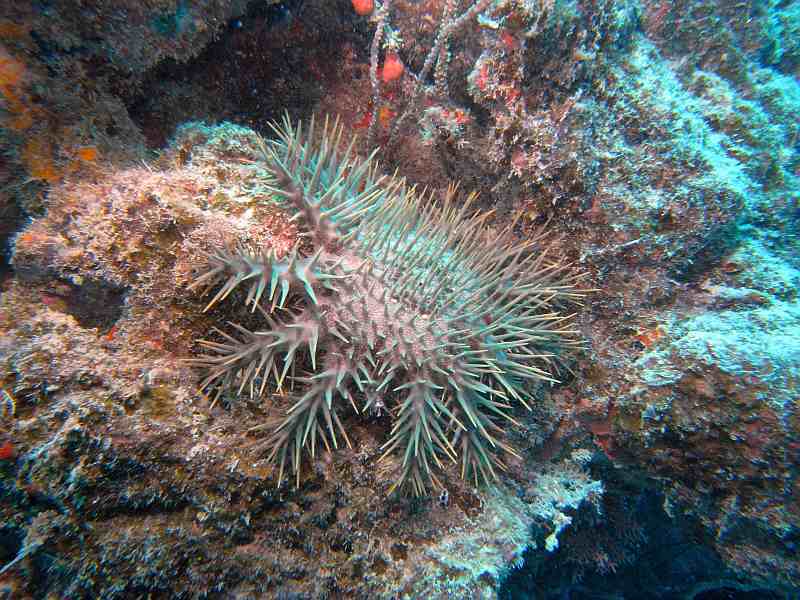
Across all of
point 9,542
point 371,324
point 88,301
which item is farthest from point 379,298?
point 9,542

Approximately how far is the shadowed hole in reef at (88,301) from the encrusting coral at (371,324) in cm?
53

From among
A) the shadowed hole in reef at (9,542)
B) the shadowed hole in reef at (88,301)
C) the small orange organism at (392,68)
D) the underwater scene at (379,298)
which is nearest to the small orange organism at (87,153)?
the underwater scene at (379,298)

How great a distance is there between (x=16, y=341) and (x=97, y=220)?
0.79 metres

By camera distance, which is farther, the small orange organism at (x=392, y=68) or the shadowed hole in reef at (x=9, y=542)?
the small orange organism at (x=392, y=68)

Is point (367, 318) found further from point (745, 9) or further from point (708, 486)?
point (745, 9)

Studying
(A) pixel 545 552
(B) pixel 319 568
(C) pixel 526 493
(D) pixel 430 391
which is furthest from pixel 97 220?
(A) pixel 545 552

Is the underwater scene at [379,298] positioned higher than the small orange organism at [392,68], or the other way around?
the small orange organism at [392,68]

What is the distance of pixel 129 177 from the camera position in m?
2.60

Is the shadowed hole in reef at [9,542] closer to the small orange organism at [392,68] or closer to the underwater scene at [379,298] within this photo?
the underwater scene at [379,298]

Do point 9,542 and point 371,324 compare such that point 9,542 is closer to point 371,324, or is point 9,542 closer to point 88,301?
point 88,301

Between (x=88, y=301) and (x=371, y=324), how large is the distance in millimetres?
1696

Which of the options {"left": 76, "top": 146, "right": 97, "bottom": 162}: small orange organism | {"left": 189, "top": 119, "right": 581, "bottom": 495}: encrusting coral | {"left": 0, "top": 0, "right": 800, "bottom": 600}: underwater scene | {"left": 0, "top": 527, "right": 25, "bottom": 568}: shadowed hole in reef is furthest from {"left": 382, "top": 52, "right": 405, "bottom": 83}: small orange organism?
{"left": 0, "top": 527, "right": 25, "bottom": 568}: shadowed hole in reef

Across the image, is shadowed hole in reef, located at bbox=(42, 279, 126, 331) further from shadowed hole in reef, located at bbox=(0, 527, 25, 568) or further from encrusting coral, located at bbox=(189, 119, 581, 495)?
shadowed hole in reef, located at bbox=(0, 527, 25, 568)

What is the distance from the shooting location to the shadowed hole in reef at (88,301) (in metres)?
2.42
